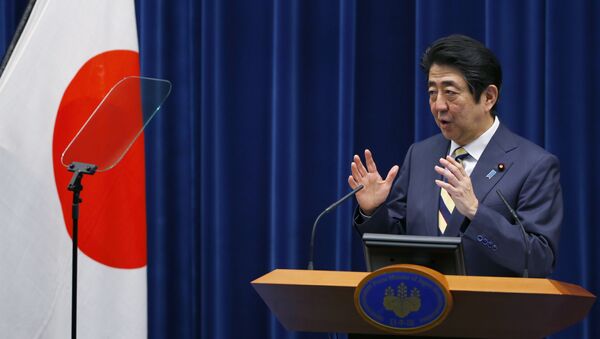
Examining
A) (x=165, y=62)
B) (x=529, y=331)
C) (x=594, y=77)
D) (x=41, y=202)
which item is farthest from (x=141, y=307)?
(x=594, y=77)

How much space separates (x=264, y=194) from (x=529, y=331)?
6.10ft

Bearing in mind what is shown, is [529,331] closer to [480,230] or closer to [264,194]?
[480,230]

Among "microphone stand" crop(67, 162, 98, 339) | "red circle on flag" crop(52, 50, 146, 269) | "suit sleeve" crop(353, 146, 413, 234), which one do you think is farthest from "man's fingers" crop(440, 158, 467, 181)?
"red circle on flag" crop(52, 50, 146, 269)

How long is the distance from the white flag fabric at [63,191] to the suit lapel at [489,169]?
100cm

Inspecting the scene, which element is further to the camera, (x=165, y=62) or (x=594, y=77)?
(x=165, y=62)

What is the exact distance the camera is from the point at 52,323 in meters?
2.21

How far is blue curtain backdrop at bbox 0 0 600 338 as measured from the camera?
276 centimetres

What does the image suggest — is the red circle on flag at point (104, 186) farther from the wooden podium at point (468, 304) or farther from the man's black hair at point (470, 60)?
the wooden podium at point (468, 304)

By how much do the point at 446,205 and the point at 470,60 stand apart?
43 centimetres

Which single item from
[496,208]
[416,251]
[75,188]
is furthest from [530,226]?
[75,188]

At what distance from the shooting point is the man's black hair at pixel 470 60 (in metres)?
2.10

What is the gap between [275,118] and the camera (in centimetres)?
291

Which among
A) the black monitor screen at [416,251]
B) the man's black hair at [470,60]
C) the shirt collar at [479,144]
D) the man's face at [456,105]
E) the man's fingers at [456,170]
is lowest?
the black monitor screen at [416,251]

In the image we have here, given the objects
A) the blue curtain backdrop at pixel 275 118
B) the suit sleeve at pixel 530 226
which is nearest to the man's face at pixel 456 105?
the suit sleeve at pixel 530 226
